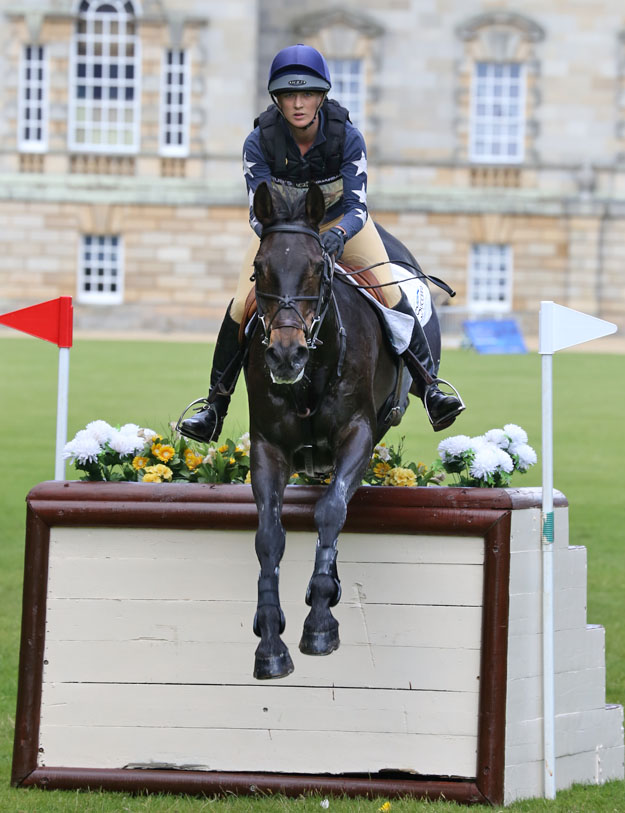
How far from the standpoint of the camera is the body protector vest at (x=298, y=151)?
6.22m

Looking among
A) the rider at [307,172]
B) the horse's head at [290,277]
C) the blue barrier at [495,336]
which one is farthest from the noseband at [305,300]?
the blue barrier at [495,336]

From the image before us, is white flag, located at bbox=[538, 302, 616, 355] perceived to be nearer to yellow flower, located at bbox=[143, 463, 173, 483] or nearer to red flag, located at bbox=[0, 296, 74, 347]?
yellow flower, located at bbox=[143, 463, 173, 483]

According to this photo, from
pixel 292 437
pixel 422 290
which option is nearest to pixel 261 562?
pixel 292 437

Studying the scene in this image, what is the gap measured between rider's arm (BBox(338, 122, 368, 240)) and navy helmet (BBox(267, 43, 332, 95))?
274mm

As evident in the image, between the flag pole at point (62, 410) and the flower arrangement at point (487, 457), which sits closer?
the flower arrangement at point (487, 457)

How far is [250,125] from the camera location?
38.1m

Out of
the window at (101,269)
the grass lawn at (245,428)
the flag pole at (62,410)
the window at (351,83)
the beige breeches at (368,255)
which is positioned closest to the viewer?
the grass lawn at (245,428)

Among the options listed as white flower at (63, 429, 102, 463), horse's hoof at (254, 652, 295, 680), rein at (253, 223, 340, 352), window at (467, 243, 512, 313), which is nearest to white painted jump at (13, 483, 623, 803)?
white flower at (63, 429, 102, 463)

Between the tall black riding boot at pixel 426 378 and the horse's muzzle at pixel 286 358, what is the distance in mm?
1392

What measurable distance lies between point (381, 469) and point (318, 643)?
5.06 feet

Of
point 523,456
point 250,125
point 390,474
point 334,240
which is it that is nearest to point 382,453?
point 390,474

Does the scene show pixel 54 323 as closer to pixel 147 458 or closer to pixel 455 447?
pixel 147 458

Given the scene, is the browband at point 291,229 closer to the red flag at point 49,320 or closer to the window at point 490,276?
the red flag at point 49,320

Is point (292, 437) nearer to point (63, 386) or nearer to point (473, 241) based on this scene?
point (63, 386)
